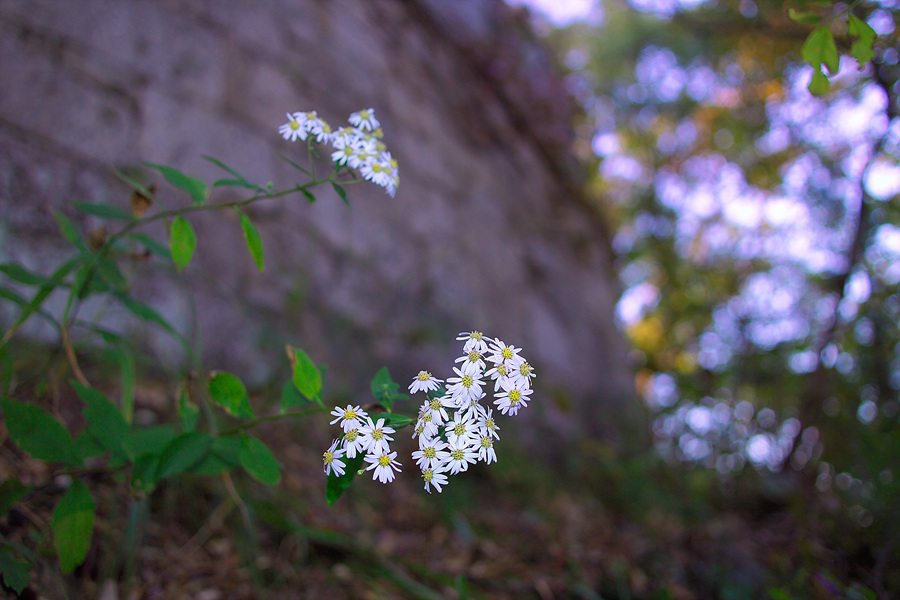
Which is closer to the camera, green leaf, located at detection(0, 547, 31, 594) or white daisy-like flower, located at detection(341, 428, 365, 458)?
white daisy-like flower, located at detection(341, 428, 365, 458)

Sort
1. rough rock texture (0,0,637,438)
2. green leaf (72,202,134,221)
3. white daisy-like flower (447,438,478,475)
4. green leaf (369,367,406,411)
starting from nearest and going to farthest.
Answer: white daisy-like flower (447,438,478,475) → green leaf (369,367,406,411) → green leaf (72,202,134,221) → rough rock texture (0,0,637,438)

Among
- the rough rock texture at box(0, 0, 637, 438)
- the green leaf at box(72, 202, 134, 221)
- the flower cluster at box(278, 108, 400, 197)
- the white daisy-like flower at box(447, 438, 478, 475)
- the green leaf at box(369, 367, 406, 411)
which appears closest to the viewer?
the white daisy-like flower at box(447, 438, 478, 475)

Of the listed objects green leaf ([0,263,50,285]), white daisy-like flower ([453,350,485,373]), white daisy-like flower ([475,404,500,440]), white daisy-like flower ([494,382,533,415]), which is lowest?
white daisy-like flower ([475,404,500,440])

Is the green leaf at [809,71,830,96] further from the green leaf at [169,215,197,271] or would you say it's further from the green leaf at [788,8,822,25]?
the green leaf at [169,215,197,271]

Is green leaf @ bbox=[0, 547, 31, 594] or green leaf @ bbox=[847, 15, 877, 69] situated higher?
green leaf @ bbox=[847, 15, 877, 69]

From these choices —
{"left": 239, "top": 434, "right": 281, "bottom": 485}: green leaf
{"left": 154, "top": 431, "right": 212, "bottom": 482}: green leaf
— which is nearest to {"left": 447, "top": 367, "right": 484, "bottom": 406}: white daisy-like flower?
{"left": 239, "top": 434, "right": 281, "bottom": 485}: green leaf

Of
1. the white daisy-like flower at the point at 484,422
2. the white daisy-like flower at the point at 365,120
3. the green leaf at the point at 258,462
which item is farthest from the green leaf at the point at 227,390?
the white daisy-like flower at the point at 365,120

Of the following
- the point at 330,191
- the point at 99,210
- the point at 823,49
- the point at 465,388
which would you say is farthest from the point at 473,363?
the point at 330,191

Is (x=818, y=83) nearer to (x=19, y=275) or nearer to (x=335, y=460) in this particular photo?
(x=335, y=460)
